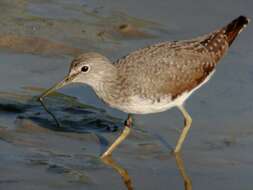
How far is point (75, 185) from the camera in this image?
27.1 ft

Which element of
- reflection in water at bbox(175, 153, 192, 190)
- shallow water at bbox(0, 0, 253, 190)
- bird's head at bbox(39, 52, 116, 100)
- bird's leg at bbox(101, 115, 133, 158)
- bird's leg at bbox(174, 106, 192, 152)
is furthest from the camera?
bird's leg at bbox(174, 106, 192, 152)

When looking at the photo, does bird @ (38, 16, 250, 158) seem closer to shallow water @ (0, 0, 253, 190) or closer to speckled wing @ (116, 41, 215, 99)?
speckled wing @ (116, 41, 215, 99)

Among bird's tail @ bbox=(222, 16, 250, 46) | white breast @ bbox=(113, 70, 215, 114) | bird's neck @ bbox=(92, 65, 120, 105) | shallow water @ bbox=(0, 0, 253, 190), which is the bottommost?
shallow water @ bbox=(0, 0, 253, 190)

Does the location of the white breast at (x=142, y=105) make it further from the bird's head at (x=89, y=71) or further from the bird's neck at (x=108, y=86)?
the bird's head at (x=89, y=71)

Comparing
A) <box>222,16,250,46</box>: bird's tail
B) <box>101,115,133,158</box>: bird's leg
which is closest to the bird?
<box>101,115,133,158</box>: bird's leg

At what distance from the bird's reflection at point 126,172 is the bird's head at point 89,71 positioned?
85 centimetres

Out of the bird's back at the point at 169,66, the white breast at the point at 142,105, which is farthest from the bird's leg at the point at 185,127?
the white breast at the point at 142,105

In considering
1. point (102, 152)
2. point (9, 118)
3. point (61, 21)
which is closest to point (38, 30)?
point (61, 21)

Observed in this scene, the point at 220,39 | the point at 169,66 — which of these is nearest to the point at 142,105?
the point at 169,66

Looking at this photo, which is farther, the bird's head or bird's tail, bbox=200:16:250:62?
bird's tail, bbox=200:16:250:62

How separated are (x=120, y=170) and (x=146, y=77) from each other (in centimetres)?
111

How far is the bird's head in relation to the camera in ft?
29.7

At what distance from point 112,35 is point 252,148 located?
370cm

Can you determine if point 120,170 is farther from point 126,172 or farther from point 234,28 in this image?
point 234,28
